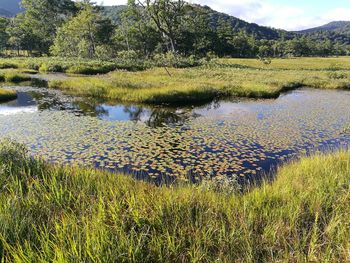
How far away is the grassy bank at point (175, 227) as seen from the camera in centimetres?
369

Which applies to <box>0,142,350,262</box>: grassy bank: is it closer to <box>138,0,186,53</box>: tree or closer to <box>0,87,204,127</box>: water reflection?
<box>0,87,204,127</box>: water reflection

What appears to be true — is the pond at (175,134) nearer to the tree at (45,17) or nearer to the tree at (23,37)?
the tree at (23,37)

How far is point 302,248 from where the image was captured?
3906mm

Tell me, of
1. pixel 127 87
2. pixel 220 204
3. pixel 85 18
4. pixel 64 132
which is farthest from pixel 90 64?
pixel 220 204

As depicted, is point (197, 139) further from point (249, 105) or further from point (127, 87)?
point (127, 87)

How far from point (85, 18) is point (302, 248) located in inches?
2199

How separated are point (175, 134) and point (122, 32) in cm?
5661

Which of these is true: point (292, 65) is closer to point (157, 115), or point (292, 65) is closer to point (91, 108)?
point (157, 115)

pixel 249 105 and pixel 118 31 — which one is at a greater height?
pixel 118 31

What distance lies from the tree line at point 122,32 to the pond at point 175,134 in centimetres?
3194

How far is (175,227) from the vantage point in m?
4.07

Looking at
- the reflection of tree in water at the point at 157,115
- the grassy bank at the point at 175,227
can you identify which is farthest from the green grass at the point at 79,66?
the grassy bank at the point at 175,227

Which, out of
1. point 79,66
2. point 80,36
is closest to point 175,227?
point 79,66

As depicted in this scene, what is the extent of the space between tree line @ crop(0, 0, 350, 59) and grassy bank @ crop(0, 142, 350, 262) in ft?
148
